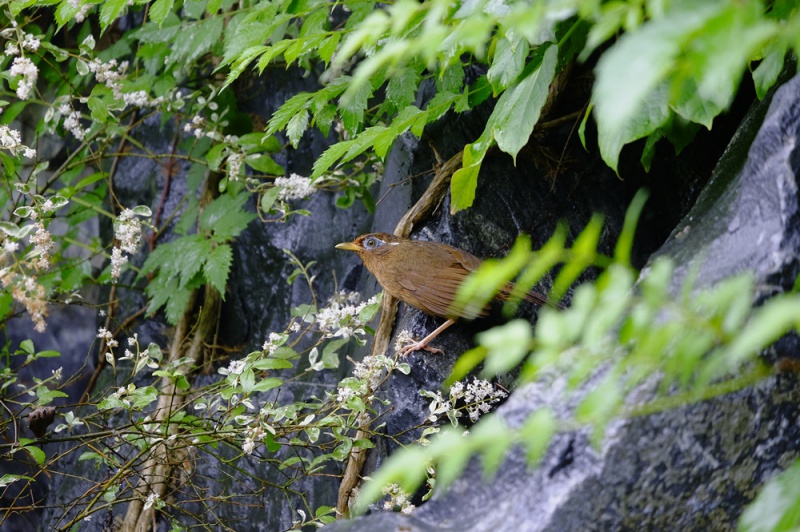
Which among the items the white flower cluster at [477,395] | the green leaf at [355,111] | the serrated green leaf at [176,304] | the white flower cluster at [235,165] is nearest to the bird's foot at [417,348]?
the white flower cluster at [477,395]

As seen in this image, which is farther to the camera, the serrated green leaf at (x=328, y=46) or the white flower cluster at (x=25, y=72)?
the white flower cluster at (x=25, y=72)

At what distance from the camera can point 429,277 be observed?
10.4 ft

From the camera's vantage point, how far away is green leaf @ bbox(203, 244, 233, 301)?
381 centimetres

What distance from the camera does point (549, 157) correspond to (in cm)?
358

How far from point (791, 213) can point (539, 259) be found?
1.10 meters

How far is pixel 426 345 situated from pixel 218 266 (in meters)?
1.19

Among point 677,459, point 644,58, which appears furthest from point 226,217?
point 644,58

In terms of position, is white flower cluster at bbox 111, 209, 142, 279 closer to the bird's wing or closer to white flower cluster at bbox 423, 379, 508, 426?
the bird's wing

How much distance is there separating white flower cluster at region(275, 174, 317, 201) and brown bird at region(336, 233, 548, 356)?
0.53m

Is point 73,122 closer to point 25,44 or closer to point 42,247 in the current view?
point 25,44

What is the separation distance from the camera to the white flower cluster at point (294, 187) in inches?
141

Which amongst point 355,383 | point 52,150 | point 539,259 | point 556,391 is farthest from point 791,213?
point 52,150

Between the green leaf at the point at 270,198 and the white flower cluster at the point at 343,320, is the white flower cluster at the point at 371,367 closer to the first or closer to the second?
the white flower cluster at the point at 343,320

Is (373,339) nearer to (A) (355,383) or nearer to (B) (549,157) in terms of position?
(A) (355,383)
